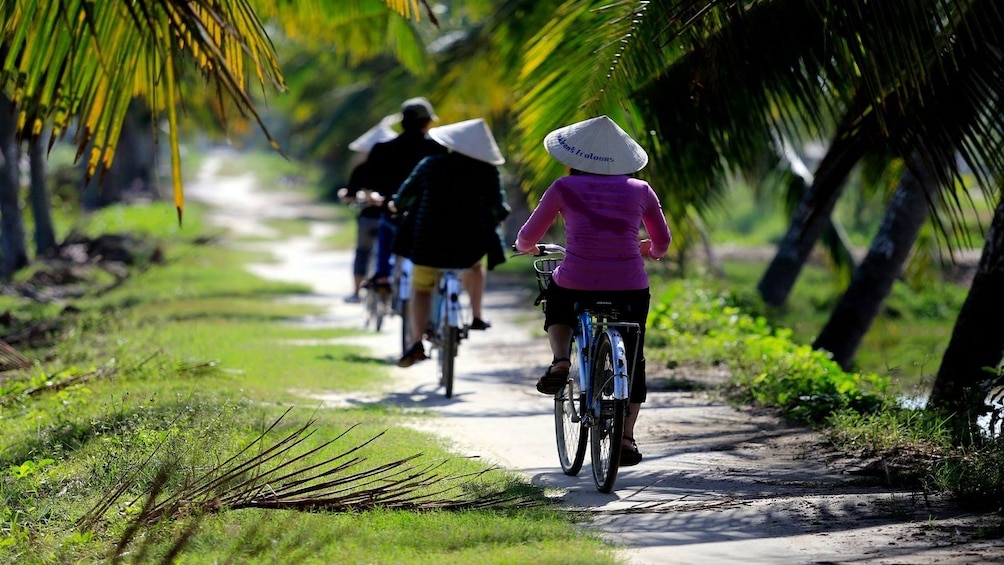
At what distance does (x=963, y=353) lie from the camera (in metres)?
8.19

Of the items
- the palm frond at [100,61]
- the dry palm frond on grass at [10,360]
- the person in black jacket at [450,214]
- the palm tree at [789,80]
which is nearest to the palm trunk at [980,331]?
the palm tree at [789,80]

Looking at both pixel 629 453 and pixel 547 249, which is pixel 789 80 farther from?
pixel 629 453

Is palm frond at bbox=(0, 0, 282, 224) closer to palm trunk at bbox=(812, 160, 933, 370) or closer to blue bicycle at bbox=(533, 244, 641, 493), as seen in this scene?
blue bicycle at bbox=(533, 244, 641, 493)

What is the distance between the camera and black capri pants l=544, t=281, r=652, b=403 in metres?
6.24

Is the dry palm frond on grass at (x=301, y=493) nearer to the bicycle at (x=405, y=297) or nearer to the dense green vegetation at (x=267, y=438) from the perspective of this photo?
the dense green vegetation at (x=267, y=438)

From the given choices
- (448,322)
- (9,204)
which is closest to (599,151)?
(448,322)

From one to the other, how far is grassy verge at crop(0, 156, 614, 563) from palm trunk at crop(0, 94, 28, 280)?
5.86m

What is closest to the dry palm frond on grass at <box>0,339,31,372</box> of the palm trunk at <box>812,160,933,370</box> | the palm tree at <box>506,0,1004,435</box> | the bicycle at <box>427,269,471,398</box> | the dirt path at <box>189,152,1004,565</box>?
the dirt path at <box>189,152,1004,565</box>

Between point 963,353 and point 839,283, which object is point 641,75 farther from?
point 839,283

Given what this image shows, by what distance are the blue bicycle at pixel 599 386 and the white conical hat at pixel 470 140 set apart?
91.2 inches

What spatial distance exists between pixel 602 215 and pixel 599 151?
0.30m

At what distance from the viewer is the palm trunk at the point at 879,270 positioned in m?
11.2

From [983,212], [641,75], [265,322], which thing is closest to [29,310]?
[265,322]

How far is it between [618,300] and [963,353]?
2.93 meters
